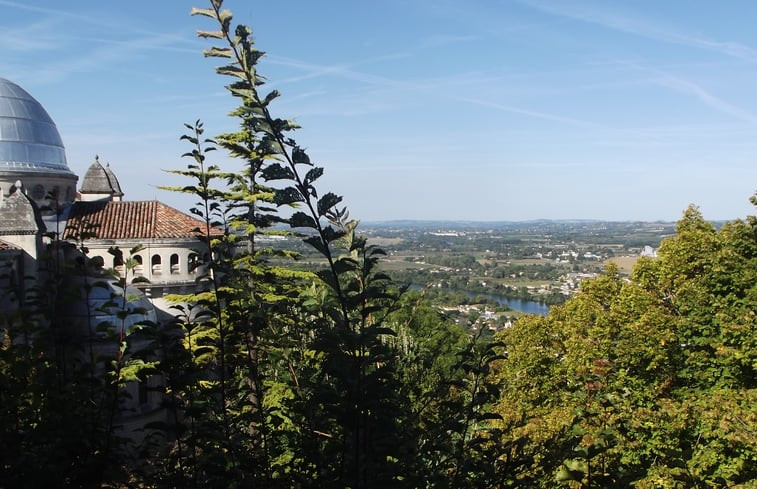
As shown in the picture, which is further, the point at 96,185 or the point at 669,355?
the point at 96,185

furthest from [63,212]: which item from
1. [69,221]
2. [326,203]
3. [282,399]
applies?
[326,203]

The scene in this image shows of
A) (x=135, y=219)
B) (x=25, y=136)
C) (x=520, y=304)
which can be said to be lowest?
(x=520, y=304)

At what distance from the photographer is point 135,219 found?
25.1 m

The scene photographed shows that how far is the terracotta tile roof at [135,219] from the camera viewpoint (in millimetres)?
24375

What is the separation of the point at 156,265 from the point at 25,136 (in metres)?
9.74

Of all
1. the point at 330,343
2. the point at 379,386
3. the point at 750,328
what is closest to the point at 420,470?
the point at 379,386

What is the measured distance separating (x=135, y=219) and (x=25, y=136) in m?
7.50

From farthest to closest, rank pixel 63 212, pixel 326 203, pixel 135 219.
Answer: pixel 135 219
pixel 63 212
pixel 326 203

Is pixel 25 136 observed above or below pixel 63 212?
above

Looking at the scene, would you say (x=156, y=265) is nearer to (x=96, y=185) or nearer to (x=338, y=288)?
(x=96, y=185)

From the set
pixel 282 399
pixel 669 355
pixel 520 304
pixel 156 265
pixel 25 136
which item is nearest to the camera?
pixel 282 399

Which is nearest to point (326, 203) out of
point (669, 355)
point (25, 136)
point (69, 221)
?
point (669, 355)

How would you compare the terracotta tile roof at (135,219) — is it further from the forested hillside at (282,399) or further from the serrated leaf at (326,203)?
the serrated leaf at (326,203)

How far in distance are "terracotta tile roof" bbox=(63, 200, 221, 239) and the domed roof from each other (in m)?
3.67
